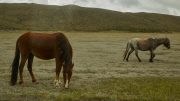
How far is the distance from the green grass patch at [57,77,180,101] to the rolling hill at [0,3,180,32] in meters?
81.1

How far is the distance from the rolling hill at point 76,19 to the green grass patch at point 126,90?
81051mm

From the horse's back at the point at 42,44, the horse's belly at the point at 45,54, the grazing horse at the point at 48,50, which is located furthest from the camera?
the horse's belly at the point at 45,54

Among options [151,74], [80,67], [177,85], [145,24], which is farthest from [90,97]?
[145,24]

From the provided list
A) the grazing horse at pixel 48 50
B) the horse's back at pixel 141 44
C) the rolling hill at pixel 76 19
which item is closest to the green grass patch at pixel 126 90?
the grazing horse at pixel 48 50

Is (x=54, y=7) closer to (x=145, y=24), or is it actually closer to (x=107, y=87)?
(x=145, y=24)

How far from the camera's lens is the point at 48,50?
644 inches

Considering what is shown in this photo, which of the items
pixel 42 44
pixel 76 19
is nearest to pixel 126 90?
pixel 42 44

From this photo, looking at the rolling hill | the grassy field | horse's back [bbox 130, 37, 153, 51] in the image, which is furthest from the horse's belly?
the rolling hill

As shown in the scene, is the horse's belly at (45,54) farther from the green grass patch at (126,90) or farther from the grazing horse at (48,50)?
the green grass patch at (126,90)

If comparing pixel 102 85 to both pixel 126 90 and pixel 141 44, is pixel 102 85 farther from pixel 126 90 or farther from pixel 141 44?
pixel 141 44

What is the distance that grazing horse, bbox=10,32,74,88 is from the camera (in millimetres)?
15609

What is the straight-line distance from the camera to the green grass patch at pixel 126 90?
14242mm

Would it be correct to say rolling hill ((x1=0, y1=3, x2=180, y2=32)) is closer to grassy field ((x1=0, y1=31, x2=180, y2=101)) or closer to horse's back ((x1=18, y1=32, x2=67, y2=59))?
grassy field ((x1=0, y1=31, x2=180, y2=101))

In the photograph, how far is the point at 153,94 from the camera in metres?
14.9
